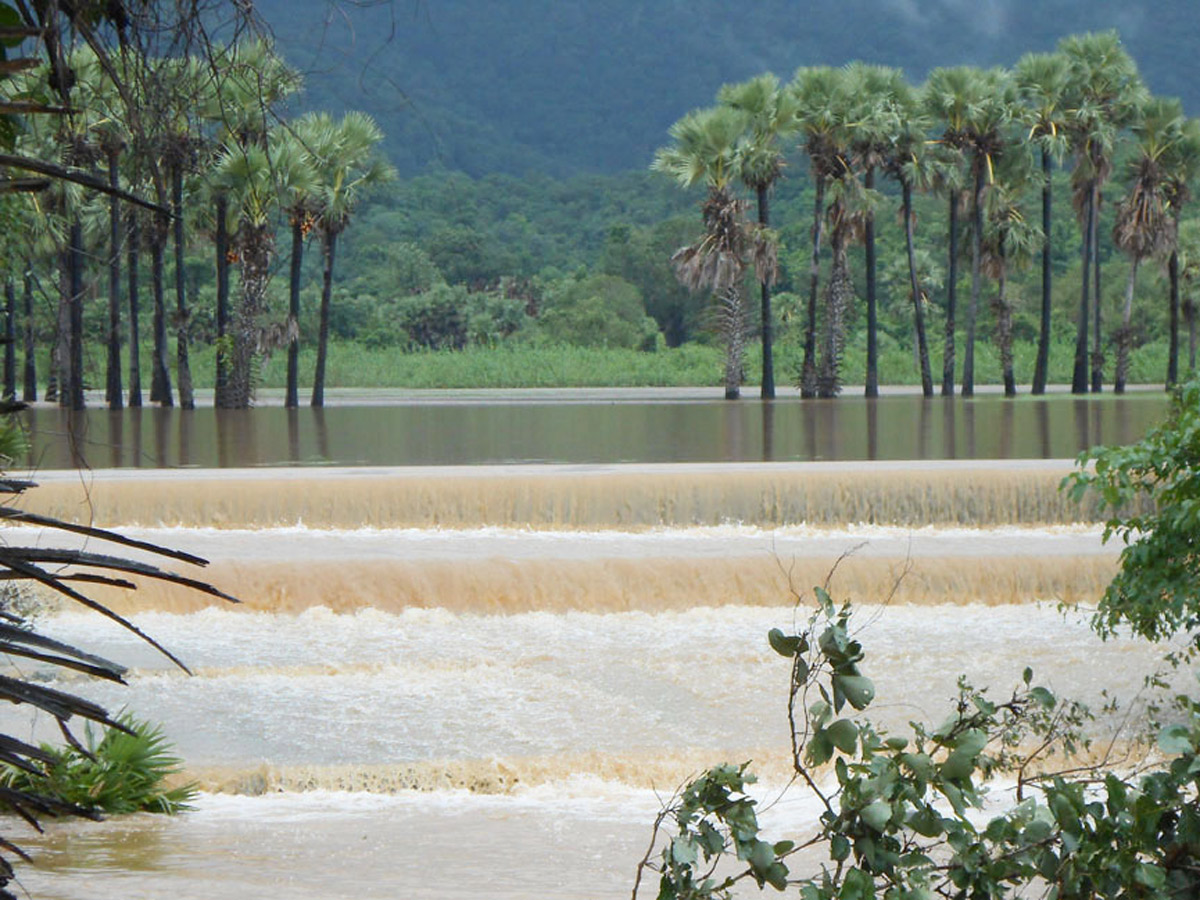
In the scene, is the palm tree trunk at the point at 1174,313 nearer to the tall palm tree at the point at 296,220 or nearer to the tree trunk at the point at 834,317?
the tree trunk at the point at 834,317

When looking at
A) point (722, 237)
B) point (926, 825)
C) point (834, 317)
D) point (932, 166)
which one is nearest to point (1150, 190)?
point (932, 166)

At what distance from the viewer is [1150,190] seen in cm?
3994

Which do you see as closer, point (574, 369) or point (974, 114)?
point (974, 114)

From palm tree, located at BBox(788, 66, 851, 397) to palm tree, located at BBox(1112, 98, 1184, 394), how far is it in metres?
9.37

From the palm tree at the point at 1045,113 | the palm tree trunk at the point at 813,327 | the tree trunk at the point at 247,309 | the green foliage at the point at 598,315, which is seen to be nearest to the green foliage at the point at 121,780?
the tree trunk at the point at 247,309

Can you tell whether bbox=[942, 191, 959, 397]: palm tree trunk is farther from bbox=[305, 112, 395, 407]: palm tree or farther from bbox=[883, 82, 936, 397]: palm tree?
bbox=[305, 112, 395, 407]: palm tree

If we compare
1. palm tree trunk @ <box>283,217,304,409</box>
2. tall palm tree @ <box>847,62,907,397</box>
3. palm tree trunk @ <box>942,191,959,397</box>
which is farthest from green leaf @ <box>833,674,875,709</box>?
palm tree trunk @ <box>942,191,959,397</box>

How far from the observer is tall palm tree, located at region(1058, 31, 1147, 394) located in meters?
37.6

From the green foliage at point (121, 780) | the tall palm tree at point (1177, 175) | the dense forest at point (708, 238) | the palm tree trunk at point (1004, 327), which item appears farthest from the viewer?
the tall palm tree at point (1177, 175)

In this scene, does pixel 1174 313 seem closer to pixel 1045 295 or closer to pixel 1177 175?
pixel 1177 175

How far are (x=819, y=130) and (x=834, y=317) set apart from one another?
425 cm

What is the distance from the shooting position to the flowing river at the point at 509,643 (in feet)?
17.6

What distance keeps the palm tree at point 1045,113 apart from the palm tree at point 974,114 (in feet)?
1.68

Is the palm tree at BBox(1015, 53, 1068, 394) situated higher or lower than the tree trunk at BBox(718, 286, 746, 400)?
higher
